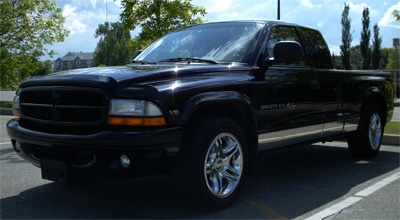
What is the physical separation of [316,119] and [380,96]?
2107 mm

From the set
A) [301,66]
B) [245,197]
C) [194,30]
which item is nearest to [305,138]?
[301,66]

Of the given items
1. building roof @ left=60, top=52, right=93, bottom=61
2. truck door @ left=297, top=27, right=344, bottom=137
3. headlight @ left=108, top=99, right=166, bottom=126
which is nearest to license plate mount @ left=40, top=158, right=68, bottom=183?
headlight @ left=108, top=99, right=166, bottom=126

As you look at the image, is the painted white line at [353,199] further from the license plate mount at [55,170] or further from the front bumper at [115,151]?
the license plate mount at [55,170]

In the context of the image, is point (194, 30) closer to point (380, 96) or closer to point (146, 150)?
point (146, 150)

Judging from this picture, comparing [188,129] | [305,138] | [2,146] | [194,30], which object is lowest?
[2,146]

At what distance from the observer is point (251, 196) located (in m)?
4.32

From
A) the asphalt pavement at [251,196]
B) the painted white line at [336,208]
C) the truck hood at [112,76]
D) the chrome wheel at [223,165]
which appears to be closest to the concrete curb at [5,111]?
the asphalt pavement at [251,196]

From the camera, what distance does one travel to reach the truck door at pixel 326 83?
5243 millimetres

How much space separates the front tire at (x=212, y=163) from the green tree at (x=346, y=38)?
5645cm

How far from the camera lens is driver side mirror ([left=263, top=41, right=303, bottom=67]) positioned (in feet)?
14.1

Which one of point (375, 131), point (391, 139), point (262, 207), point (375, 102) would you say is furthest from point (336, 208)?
point (391, 139)

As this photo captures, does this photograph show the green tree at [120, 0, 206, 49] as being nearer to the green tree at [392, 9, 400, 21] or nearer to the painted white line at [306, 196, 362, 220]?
the green tree at [392, 9, 400, 21]

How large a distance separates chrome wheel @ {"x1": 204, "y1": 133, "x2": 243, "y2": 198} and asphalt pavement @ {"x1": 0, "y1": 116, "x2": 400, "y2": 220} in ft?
0.68

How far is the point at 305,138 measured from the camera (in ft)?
16.4
